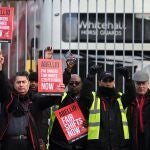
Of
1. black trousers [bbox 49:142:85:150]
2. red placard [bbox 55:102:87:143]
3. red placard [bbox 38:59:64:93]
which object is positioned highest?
red placard [bbox 38:59:64:93]

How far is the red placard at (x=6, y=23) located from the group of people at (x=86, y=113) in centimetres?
67

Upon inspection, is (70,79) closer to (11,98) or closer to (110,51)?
(11,98)

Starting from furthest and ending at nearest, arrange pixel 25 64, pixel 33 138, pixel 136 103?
pixel 25 64 → pixel 136 103 → pixel 33 138

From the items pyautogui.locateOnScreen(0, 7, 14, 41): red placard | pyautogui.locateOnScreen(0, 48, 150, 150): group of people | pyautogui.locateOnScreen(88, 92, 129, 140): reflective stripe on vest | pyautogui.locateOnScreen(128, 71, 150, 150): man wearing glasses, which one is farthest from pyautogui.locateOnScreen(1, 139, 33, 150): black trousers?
pyautogui.locateOnScreen(0, 7, 14, 41): red placard

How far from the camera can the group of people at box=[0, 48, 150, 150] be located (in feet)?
19.4

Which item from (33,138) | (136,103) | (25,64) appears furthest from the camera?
(25,64)

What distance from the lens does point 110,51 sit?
8.09 meters

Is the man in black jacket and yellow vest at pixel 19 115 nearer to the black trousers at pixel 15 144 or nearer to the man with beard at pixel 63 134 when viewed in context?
the black trousers at pixel 15 144

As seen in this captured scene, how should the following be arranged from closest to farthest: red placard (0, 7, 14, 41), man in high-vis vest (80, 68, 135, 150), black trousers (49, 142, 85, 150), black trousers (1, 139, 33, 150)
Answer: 1. black trousers (1, 139, 33, 150)
2. man in high-vis vest (80, 68, 135, 150)
3. black trousers (49, 142, 85, 150)
4. red placard (0, 7, 14, 41)

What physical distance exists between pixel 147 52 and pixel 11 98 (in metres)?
2.82

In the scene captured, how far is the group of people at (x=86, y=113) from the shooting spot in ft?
19.4

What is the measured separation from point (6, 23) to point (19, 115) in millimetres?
1285

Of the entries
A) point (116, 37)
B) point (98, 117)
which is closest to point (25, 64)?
point (116, 37)

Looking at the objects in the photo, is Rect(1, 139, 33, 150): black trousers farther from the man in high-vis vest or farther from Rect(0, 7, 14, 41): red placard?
Rect(0, 7, 14, 41): red placard
